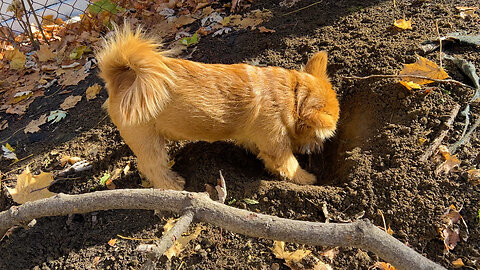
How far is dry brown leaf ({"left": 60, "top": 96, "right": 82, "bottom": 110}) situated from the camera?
4.39 m

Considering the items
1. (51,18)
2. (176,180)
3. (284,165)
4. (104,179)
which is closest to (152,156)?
(176,180)

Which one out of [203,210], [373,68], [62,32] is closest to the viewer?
[203,210]

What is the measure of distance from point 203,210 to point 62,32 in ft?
16.8

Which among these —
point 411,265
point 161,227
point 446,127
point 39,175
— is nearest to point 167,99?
point 161,227

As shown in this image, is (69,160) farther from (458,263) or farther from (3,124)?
(458,263)

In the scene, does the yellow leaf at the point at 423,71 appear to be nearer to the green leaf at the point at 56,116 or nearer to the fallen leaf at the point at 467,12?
the fallen leaf at the point at 467,12

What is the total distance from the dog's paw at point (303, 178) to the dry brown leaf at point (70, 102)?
9.47 ft

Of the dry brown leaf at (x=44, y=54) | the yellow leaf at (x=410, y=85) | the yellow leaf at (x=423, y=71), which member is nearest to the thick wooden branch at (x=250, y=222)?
→ the yellow leaf at (x=410, y=85)

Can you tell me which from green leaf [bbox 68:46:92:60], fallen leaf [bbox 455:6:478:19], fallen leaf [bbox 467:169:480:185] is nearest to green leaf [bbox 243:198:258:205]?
fallen leaf [bbox 467:169:480:185]

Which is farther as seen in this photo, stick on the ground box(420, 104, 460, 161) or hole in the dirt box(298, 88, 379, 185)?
hole in the dirt box(298, 88, 379, 185)

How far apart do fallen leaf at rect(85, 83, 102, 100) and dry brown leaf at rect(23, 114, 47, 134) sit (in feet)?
1.86

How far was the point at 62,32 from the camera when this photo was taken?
5.88 metres

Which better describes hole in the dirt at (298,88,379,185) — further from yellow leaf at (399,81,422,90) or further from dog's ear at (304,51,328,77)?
dog's ear at (304,51,328,77)

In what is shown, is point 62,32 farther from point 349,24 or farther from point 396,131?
point 396,131
